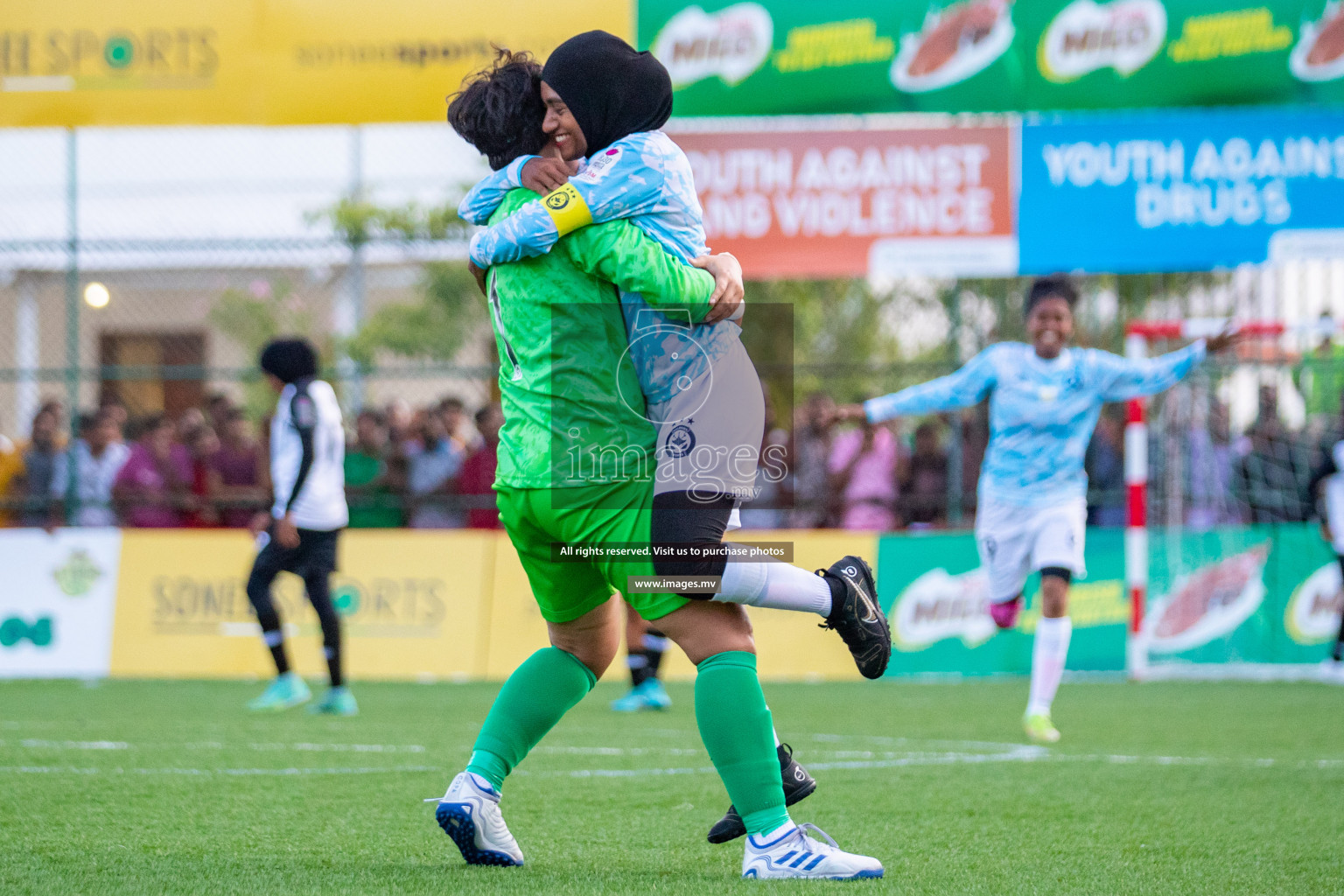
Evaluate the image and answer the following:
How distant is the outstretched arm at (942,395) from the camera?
719 centimetres

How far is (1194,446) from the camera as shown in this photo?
12.0 m

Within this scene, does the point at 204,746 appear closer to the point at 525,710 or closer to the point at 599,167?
the point at 525,710

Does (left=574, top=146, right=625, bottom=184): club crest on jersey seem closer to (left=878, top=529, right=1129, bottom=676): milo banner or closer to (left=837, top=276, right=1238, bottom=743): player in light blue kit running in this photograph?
(left=837, top=276, right=1238, bottom=743): player in light blue kit running

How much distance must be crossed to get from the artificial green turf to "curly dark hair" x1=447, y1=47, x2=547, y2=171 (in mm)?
1778

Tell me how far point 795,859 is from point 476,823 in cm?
79

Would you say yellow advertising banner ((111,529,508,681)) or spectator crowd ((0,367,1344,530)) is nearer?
yellow advertising banner ((111,529,508,681))

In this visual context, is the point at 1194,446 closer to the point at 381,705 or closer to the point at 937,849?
the point at 381,705

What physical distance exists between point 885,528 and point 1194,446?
8.37ft

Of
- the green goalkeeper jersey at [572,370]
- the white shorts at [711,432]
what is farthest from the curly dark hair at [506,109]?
the white shorts at [711,432]

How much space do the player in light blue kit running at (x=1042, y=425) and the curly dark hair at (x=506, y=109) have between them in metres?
3.87

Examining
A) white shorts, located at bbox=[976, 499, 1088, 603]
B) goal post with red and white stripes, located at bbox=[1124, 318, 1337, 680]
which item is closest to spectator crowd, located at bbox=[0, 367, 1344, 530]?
goal post with red and white stripes, located at bbox=[1124, 318, 1337, 680]

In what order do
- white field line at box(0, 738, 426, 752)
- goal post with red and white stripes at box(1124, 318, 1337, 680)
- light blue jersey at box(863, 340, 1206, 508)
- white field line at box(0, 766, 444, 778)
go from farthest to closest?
goal post with red and white stripes at box(1124, 318, 1337, 680)
light blue jersey at box(863, 340, 1206, 508)
white field line at box(0, 738, 426, 752)
white field line at box(0, 766, 444, 778)

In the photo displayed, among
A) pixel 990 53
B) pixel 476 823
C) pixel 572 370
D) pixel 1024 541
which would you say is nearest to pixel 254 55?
pixel 990 53

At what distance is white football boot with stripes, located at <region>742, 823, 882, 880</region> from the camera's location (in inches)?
137
